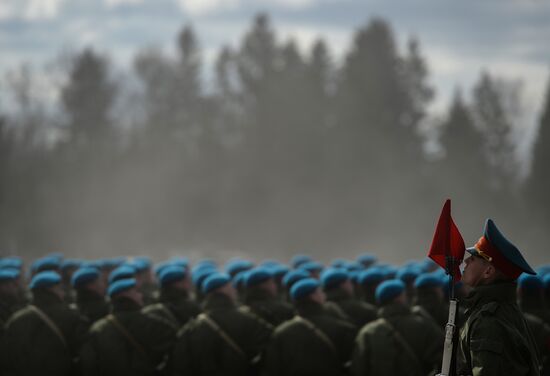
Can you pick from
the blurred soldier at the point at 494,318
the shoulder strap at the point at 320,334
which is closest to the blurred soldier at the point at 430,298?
the shoulder strap at the point at 320,334

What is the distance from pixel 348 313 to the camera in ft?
31.6

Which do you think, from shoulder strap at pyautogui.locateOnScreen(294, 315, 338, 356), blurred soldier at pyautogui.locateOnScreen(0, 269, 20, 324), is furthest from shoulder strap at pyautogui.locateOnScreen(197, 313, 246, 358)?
blurred soldier at pyautogui.locateOnScreen(0, 269, 20, 324)

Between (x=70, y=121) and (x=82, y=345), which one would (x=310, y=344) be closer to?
(x=82, y=345)

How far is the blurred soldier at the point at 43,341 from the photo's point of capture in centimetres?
889

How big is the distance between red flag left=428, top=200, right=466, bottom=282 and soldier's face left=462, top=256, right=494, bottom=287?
0.11 meters

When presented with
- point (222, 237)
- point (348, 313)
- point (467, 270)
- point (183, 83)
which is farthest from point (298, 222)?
point (467, 270)

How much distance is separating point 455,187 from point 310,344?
39.2 m

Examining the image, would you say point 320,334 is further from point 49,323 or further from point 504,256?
point 504,256

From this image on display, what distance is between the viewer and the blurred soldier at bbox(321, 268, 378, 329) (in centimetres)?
959

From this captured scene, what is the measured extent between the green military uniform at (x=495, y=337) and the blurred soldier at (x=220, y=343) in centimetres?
409

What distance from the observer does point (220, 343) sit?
8531mm

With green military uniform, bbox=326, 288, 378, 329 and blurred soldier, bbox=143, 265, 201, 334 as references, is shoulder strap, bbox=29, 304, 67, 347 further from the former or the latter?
green military uniform, bbox=326, 288, 378, 329

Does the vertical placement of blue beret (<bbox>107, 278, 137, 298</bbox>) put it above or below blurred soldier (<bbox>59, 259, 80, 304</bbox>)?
above

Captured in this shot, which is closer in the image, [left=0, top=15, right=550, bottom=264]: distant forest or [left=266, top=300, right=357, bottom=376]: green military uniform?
[left=266, top=300, right=357, bottom=376]: green military uniform
